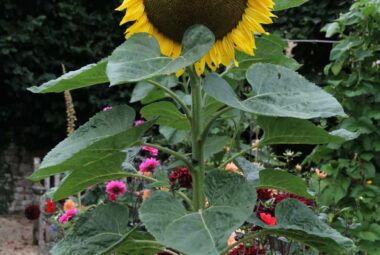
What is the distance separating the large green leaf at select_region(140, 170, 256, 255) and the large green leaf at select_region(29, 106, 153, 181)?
0.34 ft

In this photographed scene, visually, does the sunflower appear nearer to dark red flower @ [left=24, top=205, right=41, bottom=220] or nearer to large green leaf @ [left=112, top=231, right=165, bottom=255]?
large green leaf @ [left=112, top=231, right=165, bottom=255]

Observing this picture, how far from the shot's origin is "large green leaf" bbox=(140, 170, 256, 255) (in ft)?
3.03

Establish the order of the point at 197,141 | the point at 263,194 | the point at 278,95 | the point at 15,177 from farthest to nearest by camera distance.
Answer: the point at 15,177 → the point at 263,194 → the point at 197,141 → the point at 278,95

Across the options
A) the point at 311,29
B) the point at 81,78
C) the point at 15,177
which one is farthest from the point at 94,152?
the point at 15,177

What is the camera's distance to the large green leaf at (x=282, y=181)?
1220 mm

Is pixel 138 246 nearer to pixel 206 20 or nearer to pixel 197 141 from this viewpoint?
pixel 197 141

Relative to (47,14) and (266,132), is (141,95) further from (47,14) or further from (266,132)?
(47,14)

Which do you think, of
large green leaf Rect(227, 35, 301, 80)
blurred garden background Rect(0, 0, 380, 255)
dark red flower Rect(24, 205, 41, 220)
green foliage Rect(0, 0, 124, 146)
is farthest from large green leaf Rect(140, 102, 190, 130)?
green foliage Rect(0, 0, 124, 146)

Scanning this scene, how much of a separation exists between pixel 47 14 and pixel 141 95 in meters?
6.80

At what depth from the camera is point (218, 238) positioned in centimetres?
93

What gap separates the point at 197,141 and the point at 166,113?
0.59 feet

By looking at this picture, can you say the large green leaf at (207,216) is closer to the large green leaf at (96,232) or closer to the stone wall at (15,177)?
the large green leaf at (96,232)

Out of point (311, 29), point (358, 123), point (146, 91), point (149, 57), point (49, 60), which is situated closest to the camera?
point (149, 57)

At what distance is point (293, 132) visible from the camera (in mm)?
1124
